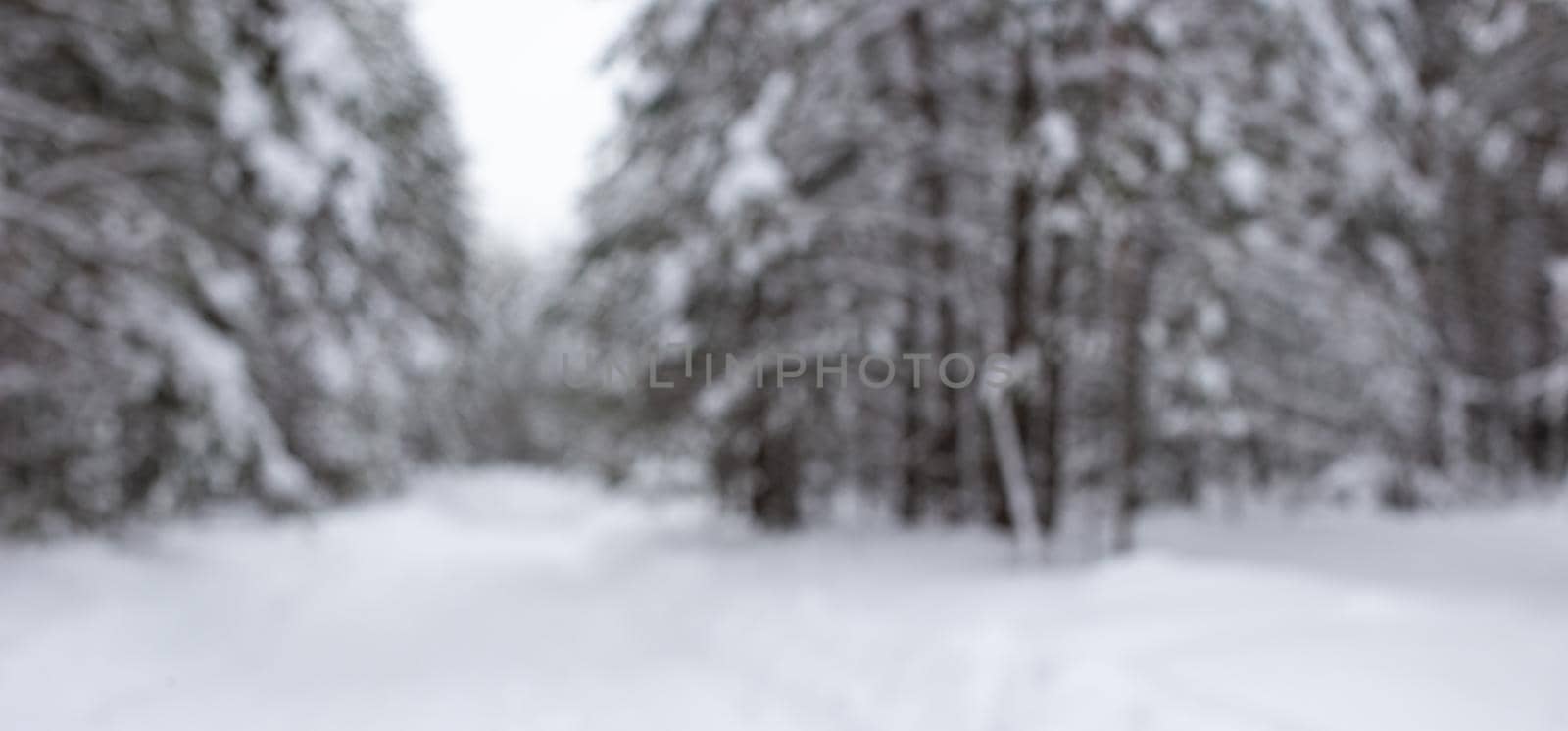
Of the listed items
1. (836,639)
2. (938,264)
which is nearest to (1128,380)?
(836,639)

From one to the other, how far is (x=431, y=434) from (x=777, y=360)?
16.1m

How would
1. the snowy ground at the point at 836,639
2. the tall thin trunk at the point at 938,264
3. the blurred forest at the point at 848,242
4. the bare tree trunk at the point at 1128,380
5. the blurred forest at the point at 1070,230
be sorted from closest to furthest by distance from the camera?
the snowy ground at the point at 836,639 → the blurred forest at the point at 848,242 → the bare tree trunk at the point at 1128,380 → the blurred forest at the point at 1070,230 → the tall thin trunk at the point at 938,264

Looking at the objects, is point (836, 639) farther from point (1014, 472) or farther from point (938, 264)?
point (938, 264)

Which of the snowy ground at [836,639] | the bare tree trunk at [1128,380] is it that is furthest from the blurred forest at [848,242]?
the snowy ground at [836,639]

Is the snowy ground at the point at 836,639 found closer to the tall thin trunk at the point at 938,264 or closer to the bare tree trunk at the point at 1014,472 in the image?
the bare tree trunk at the point at 1014,472

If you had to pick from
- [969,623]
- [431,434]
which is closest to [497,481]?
[431,434]

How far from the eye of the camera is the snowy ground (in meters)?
4.11

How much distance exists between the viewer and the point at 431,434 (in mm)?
22703

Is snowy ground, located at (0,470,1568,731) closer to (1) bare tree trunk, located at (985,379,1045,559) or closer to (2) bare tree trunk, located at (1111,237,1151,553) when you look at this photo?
(1) bare tree trunk, located at (985,379,1045,559)

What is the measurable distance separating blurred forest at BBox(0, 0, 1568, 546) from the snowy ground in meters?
0.95

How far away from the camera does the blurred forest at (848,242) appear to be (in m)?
6.68

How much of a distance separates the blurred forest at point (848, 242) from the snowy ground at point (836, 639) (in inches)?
37.4

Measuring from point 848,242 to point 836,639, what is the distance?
4639 millimetres

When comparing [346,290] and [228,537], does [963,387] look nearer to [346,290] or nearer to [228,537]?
[346,290]
